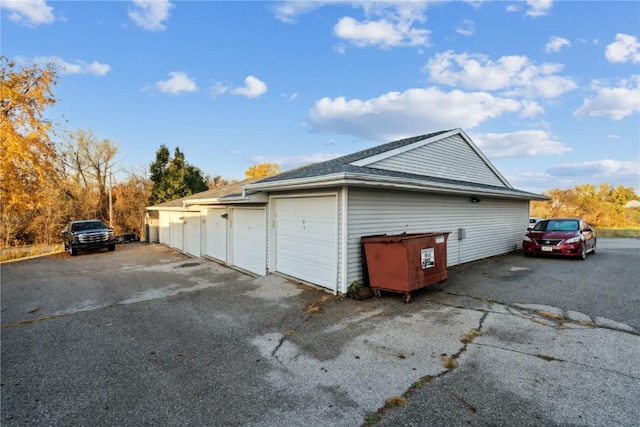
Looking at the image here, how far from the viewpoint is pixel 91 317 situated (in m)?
5.92

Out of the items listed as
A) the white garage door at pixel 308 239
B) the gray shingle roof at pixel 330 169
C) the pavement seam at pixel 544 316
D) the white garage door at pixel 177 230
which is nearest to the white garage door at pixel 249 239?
the white garage door at pixel 308 239

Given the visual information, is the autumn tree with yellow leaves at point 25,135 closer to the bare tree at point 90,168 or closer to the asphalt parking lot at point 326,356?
the asphalt parking lot at point 326,356

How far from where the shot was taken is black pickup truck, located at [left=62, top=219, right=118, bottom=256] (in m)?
15.5

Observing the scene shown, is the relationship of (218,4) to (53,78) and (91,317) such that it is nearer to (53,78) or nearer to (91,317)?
(91,317)

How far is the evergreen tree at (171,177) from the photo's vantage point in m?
25.1

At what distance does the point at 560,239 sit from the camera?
10469 millimetres

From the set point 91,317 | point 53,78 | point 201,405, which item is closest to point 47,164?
point 53,78

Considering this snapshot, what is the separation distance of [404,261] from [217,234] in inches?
323

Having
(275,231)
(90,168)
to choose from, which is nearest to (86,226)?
(275,231)

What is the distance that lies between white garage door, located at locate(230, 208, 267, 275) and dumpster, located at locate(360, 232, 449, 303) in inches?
138

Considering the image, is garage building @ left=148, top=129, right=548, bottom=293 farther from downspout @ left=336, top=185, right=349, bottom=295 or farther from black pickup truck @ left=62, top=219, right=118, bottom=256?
black pickup truck @ left=62, top=219, right=118, bottom=256

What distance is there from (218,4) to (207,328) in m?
9.00

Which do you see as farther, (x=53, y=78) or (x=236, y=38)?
(x=53, y=78)

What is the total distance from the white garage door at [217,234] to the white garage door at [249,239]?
0.70 m
